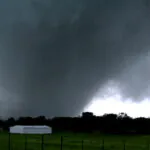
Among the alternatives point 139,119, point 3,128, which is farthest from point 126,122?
point 3,128

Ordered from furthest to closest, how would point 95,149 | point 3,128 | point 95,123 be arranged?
point 95,123, point 3,128, point 95,149

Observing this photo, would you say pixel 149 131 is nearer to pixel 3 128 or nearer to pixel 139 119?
pixel 139 119

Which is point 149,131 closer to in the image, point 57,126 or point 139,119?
point 139,119

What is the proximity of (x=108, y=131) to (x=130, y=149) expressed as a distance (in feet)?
235

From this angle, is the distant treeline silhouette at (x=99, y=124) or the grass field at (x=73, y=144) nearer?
the grass field at (x=73, y=144)

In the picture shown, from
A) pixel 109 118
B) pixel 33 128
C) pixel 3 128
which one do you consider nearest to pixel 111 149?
pixel 33 128

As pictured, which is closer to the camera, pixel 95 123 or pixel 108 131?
pixel 108 131

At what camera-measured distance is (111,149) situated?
2569 inches

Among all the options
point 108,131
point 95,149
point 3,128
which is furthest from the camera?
point 108,131

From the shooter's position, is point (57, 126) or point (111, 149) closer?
point (111, 149)

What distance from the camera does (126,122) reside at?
14425 cm

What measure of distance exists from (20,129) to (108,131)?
71.9 m

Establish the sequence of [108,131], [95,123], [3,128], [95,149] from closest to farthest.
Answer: [95,149] → [3,128] → [108,131] → [95,123]

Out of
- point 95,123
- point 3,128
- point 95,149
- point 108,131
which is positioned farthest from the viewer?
point 95,123
